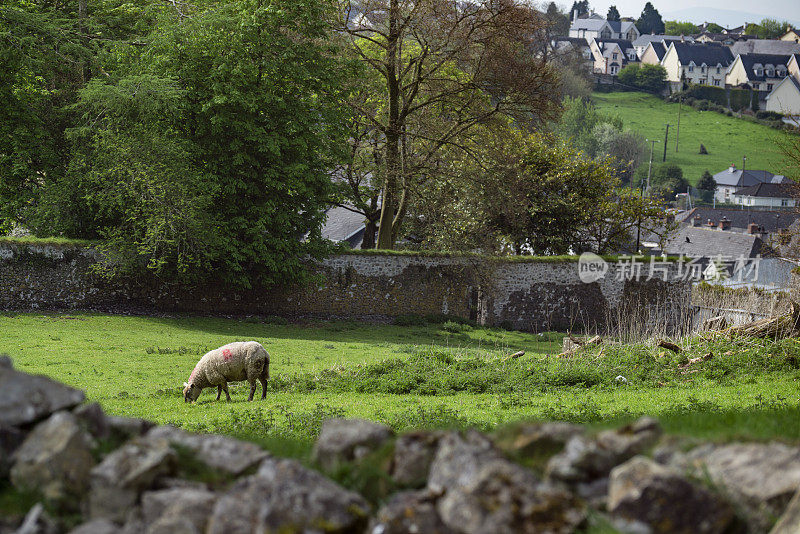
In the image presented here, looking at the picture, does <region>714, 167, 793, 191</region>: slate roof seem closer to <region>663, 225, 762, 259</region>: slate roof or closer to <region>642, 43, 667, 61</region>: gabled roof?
<region>663, 225, 762, 259</region>: slate roof

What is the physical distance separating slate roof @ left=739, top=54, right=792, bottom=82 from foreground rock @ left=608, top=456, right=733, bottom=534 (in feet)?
555

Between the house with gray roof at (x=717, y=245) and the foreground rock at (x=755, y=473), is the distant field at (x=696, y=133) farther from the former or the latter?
the foreground rock at (x=755, y=473)

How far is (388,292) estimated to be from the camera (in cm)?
3700

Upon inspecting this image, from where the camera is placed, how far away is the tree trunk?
1395 inches

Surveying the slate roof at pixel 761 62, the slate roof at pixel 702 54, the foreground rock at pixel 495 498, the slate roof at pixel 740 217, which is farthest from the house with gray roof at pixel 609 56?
the foreground rock at pixel 495 498

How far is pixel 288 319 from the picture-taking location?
34344 mm

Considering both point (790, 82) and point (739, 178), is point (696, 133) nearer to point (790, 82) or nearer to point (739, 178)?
point (739, 178)

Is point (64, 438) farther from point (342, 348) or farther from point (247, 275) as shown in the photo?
point (247, 275)

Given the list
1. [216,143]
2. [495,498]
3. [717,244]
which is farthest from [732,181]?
[495,498]

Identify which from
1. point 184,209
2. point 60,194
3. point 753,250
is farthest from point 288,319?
point 753,250

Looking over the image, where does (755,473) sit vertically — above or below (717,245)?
above

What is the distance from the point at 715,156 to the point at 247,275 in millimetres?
105424

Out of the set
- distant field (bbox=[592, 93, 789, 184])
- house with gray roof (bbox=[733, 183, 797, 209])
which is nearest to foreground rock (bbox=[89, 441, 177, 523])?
house with gray roof (bbox=[733, 183, 797, 209])

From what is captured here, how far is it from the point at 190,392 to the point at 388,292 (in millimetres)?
20084
